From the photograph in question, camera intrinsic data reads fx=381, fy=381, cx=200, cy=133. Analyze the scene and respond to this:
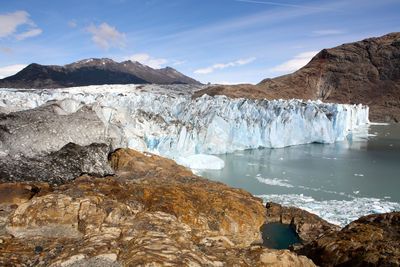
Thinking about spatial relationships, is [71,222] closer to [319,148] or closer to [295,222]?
[295,222]

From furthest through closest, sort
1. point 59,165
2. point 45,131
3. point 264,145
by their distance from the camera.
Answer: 1. point 264,145
2. point 45,131
3. point 59,165

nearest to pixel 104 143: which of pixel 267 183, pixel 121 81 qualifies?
pixel 267 183

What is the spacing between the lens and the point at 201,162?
49.1ft

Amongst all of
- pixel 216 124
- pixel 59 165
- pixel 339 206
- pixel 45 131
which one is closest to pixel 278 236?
pixel 59 165

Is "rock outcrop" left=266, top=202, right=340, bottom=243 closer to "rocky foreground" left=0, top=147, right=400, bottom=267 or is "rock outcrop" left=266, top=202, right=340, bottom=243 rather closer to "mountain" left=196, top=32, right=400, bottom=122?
"rocky foreground" left=0, top=147, right=400, bottom=267

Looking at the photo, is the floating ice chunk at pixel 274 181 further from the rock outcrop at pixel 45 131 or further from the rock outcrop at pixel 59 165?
the rock outcrop at pixel 59 165

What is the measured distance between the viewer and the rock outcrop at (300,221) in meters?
6.10

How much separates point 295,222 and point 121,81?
146534 millimetres

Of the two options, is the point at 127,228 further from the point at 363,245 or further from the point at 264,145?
the point at 264,145

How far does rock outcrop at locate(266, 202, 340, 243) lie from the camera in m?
6.10

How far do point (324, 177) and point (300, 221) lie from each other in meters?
7.72

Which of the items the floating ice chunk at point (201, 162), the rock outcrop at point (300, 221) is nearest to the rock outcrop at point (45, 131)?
the rock outcrop at point (300, 221)

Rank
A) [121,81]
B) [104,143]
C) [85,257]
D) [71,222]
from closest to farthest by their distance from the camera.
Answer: [85,257] → [71,222] → [104,143] → [121,81]

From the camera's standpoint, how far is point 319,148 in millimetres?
21391
